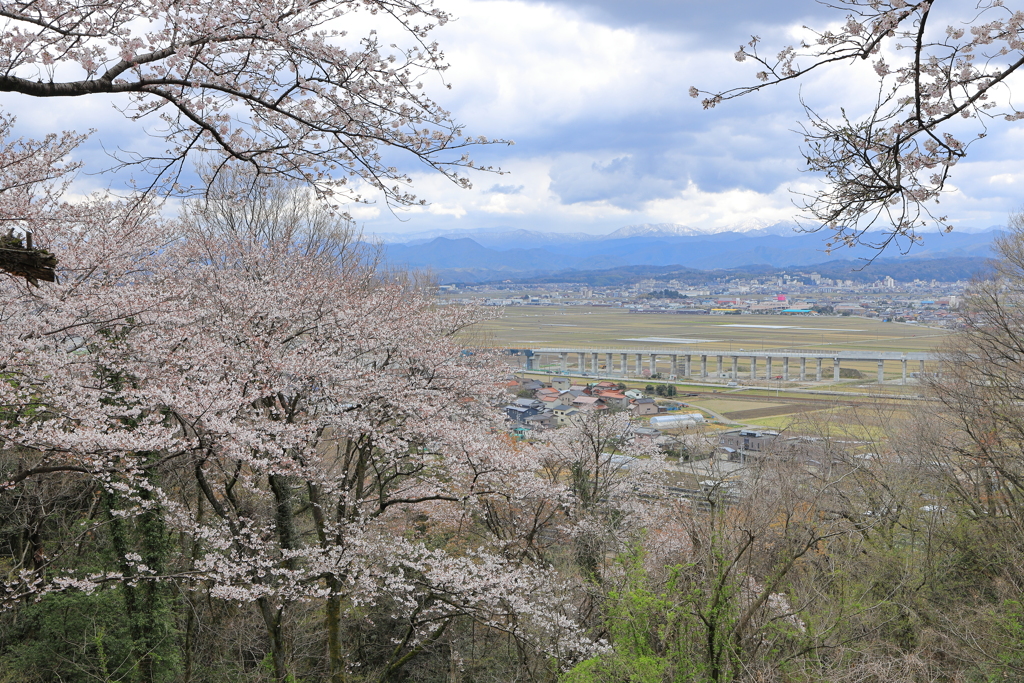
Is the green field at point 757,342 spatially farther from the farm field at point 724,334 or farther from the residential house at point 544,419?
the residential house at point 544,419

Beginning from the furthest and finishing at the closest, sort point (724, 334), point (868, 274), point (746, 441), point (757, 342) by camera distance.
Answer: point (868, 274)
point (724, 334)
point (757, 342)
point (746, 441)

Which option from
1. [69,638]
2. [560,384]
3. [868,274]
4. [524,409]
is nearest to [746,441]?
[524,409]

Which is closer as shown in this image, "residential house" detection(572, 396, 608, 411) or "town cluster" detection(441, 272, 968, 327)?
"residential house" detection(572, 396, 608, 411)

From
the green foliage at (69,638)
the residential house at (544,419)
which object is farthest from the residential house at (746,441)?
the green foliage at (69,638)

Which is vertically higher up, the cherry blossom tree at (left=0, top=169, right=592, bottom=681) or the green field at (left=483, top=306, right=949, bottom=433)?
the cherry blossom tree at (left=0, top=169, right=592, bottom=681)

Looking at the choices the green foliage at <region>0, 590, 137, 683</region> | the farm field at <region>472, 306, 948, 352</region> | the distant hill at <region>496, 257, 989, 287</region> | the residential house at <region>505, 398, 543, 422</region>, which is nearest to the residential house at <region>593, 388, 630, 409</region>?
the residential house at <region>505, 398, 543, 422</region>

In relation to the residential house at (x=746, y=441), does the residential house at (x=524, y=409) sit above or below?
above

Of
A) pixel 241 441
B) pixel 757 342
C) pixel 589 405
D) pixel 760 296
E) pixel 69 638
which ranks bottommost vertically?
pixel 757 342

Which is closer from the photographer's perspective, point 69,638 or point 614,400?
point 69,638

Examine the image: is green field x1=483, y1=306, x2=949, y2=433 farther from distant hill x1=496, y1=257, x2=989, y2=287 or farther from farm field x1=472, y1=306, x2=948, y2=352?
distant hill x1=496, y1=257, x2=989, y2=287

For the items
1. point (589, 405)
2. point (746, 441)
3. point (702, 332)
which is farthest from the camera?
point (702, 332)

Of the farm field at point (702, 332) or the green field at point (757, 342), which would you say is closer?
the green field at point (757, 342)

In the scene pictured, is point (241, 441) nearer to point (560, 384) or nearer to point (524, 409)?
point (524, 409)

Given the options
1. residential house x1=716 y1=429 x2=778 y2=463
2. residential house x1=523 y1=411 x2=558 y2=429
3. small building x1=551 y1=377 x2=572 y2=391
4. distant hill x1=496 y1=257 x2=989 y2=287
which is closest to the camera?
residential house x1=716 y1=429 x2=778 y2=463
